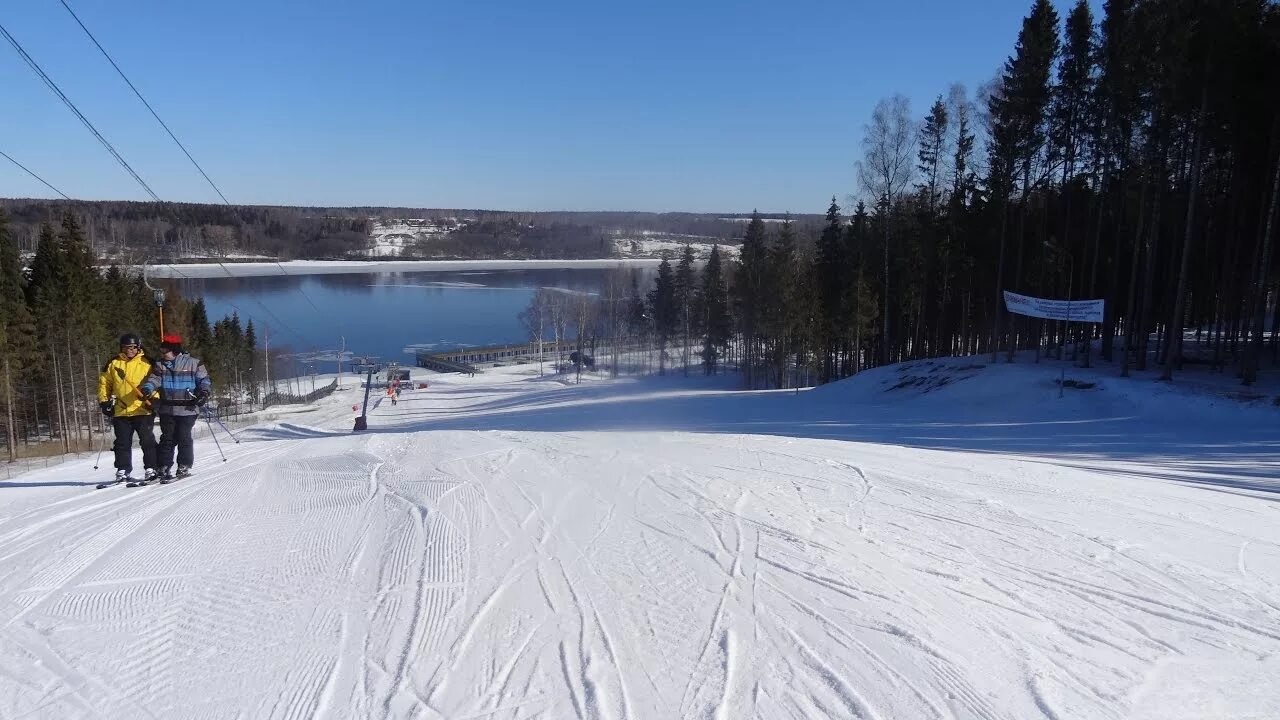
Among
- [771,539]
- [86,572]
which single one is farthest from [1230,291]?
[86,572]

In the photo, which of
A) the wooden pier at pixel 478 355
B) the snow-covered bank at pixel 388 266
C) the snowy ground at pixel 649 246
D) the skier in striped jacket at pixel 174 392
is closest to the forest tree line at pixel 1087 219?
the skier in striped jacket at pixel 174 392

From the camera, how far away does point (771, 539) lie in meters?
5.35

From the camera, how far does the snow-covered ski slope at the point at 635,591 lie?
10.7 ft

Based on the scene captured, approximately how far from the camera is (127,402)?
7.45 meters

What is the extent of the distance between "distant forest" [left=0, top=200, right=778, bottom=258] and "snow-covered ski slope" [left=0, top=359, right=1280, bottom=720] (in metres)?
81.6

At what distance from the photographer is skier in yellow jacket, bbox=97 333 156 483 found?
7371 mm

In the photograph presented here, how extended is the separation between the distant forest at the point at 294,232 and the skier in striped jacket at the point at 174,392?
258 ft

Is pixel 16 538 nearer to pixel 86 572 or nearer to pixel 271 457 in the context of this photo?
pixel 86 572

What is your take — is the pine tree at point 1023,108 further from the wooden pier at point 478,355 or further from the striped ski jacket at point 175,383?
the wooden pier at point 478,355

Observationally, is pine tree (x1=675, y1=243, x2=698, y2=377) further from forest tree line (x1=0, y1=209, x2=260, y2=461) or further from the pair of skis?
the pair of skis

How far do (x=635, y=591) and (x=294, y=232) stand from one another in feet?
540

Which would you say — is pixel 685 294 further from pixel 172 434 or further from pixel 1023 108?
pixel 172 434

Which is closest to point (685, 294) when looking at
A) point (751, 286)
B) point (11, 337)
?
point (751, 286)

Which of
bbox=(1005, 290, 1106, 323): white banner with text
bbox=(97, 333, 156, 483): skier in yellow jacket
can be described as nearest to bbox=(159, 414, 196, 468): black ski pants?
bbox=(97, 333, 156, 483): skier in yellow jacket
